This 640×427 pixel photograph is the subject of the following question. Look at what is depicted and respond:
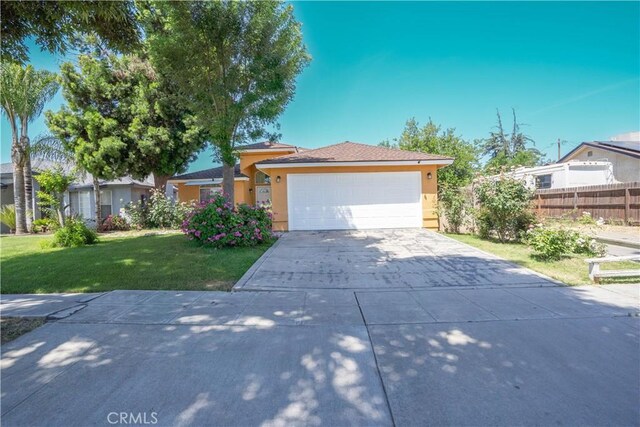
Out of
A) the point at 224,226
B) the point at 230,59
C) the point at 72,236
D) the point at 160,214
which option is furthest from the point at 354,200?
the point at 72,236

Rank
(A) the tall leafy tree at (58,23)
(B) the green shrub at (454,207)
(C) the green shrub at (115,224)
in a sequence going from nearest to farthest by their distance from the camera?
(A) the tall leafy tree at (58,23) → (B) the green shrub at (454,207) → (C) the green shrub at (115,224)

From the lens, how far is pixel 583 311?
401 centimetres

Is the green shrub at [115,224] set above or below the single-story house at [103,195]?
below

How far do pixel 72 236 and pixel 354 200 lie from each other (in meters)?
9.96

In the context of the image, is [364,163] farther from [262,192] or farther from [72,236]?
[72,236]

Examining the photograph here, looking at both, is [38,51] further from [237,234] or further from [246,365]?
[246,365]

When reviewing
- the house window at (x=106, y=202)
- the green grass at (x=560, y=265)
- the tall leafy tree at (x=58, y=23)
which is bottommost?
the green grass at (x=560, y=265)

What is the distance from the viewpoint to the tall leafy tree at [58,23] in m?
4.20

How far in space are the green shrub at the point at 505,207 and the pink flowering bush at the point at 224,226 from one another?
6953mm

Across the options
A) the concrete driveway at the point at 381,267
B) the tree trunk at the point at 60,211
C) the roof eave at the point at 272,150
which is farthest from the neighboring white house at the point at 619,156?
the tree trunk at the point at 60,211

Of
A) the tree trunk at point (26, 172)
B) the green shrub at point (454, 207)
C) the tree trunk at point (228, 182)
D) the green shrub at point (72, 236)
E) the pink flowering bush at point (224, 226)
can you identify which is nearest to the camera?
the pink flowering bush at point (224, 226)

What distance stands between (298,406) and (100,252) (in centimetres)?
868

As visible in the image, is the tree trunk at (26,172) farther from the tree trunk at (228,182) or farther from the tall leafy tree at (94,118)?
the tree trunk at (228,182)

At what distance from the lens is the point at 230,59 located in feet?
32.4
